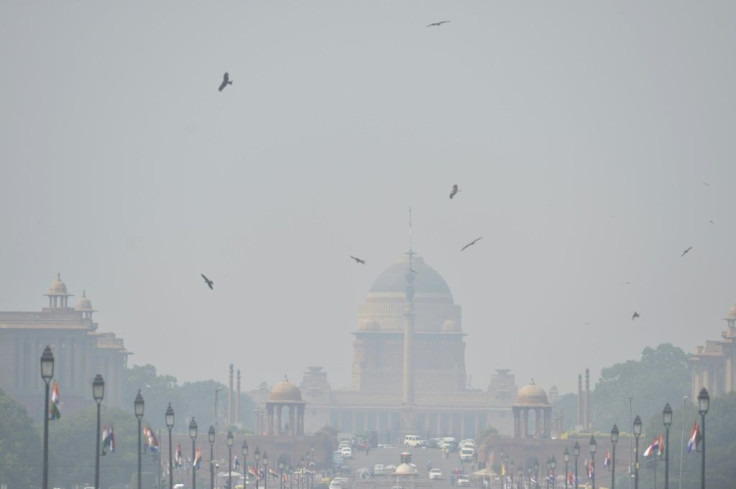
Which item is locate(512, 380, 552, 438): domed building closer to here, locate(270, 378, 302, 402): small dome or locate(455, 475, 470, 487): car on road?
locate(270, 378, 302, 402): small dome

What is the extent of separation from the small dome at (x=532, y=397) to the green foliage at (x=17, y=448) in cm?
6668

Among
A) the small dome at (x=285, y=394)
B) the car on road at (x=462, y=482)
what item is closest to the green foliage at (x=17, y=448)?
the car on road at (x=462, y=482)

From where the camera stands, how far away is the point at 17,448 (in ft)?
Answer: 406

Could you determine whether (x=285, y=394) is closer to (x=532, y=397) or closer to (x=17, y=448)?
(x=532, y=397)

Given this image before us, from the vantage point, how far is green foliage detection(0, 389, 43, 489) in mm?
118438

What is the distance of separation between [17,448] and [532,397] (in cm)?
7837

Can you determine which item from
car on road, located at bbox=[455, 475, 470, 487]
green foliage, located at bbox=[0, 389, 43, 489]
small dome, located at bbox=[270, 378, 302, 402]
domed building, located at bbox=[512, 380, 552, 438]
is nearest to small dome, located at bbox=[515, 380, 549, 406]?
domed building, located at bbox=[512, 380, 552, 438]

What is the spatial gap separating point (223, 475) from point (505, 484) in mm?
16901

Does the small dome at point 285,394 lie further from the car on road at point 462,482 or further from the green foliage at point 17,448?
the green foliage at point 17,448

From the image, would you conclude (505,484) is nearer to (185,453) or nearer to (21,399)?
(185,453)

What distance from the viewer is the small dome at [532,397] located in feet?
642

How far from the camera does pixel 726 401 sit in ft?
511

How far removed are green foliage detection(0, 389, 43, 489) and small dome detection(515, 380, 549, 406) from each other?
66685mm

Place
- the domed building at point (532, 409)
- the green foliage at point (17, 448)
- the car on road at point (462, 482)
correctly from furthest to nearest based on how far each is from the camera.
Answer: the domed building at point (532, 409)
the car on road at point (462, 482)
the green foliage at point (17, 448)
